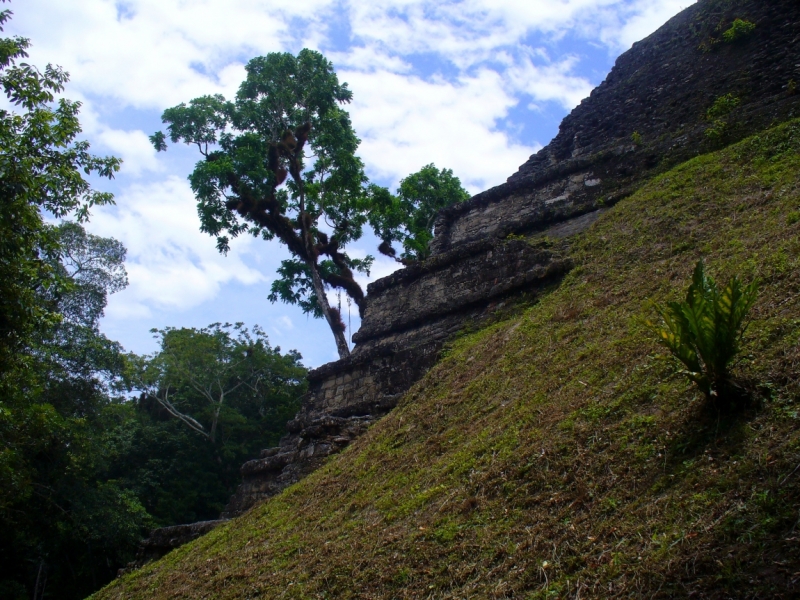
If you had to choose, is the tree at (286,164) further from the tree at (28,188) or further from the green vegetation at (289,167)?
the tree at (28,188)

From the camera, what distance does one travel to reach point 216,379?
18.5 metres

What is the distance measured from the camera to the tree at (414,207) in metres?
16.0

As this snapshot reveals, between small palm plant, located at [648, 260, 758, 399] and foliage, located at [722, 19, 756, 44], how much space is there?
7.53 metres

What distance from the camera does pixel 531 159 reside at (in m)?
9.79

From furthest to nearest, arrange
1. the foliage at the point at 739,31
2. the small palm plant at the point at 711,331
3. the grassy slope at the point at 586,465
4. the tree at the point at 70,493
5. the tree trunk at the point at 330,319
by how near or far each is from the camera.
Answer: the tree trunk at the point at 330,319, the tree at the point at 70,493, the foliage at the point at 739,31, the small palm plant at the point at 711,331, the grassy slope at the point at 586,465

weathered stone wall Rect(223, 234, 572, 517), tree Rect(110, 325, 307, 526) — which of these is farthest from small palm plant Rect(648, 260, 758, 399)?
tree Rect(110, 325, 307, 526)

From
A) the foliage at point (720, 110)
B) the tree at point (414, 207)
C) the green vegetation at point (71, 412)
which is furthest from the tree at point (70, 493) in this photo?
the foliage at point (720, 110)

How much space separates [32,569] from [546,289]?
1266 cm

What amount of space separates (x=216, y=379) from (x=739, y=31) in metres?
15.4

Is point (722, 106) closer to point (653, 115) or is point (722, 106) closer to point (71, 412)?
point (653, 115)

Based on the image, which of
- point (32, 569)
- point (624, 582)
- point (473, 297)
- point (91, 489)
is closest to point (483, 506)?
point (624, 582)

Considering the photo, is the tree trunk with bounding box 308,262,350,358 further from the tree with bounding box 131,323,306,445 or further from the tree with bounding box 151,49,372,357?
the tree with bounding box 131,323,306,445

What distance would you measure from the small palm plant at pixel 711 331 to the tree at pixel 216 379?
1633cm

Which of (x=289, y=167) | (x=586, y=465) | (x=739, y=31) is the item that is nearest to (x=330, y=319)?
(x=289, y=167)
